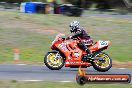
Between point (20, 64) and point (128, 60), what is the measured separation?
5034 millimetres

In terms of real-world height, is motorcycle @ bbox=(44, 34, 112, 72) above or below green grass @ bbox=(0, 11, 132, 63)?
above

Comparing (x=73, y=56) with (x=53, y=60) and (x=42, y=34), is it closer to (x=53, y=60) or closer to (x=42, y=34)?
(x=53, y=60)

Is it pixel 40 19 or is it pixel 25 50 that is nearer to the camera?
pixel 25 50

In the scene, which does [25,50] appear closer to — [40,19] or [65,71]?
[65,71]

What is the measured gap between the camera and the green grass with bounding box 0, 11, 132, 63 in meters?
21.8

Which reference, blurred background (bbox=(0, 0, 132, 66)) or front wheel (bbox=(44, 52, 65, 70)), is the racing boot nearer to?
front wheel (bbox=(44, 52, 65, 70))

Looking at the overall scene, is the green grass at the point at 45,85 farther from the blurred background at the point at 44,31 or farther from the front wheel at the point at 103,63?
the blurred background at the point at 44,31

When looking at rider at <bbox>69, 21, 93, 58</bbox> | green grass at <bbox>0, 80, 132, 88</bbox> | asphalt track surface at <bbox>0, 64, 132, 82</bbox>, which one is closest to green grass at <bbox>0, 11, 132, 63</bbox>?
asphalt track surface at <bbox>0, 64, 132, 82</bbox>

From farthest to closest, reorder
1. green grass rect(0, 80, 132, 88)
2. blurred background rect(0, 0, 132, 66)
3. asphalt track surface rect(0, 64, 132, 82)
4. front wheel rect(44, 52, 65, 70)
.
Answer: blurred background rect(0, 0, 132, 66) → front wheel rect(44, 52, 65, 70) → asphalt track surface rect(0, 64, 132, 82) → green grass rect(0, 80, 132, 88)

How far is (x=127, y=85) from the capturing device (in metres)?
12.7

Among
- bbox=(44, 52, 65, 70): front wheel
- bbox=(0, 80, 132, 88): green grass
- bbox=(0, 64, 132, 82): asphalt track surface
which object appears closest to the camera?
bbox=(0, 80, 132, 88): green grass

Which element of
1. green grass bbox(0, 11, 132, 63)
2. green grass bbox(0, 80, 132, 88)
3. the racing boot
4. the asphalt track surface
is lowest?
green grass bbox(0, 11, 132, 63)

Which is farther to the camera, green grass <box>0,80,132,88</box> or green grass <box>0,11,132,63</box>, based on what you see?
green grass <box>0,11,132,63</box>

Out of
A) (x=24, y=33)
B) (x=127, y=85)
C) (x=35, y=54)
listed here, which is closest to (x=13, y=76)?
(x=127, y=85)
